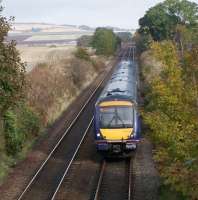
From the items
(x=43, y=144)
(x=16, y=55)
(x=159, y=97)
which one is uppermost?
(x=16, y=55)

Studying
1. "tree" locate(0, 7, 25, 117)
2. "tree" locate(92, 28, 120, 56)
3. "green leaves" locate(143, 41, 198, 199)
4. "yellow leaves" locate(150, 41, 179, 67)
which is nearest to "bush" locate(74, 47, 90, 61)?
"tree" locate(92, 28, 120, 56)

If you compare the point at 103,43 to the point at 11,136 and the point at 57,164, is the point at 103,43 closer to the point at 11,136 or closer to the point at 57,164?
the point at 11,136

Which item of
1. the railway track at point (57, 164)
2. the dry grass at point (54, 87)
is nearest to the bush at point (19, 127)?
the railway track at point (57, 164)

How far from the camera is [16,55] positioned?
19.0 m

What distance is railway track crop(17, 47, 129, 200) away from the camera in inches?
698

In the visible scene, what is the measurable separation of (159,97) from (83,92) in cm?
2888

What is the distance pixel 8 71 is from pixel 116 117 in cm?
511

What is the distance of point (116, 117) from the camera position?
69.4 feet

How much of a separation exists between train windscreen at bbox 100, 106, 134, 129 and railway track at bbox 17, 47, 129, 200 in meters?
2.32

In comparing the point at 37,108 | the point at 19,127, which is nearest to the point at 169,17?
the point at 37,108

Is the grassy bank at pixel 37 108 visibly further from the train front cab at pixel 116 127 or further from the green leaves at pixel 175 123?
the green leaves at pixel 175 123

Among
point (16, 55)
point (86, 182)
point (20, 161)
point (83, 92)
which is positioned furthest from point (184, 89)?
point (83, 92)

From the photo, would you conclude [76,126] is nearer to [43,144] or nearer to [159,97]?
[43,144]

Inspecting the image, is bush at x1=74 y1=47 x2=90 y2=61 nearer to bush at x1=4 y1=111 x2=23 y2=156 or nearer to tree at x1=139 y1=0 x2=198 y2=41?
tree at x1=139 y1=0 x2=198 y2=41
